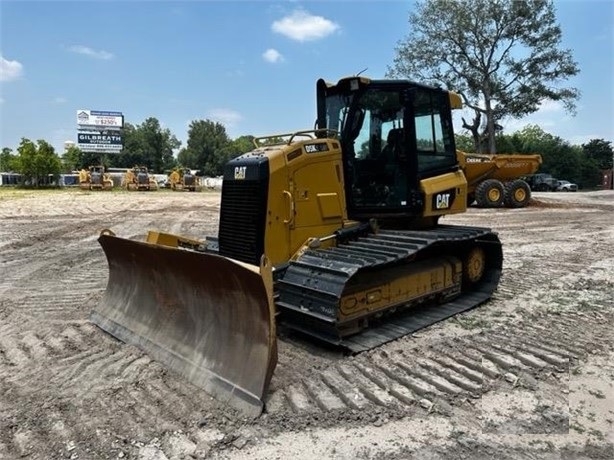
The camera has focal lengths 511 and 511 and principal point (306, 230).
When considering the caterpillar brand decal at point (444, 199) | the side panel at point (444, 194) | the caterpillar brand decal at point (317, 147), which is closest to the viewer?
the caterpillar brand decal at point (317, 147)

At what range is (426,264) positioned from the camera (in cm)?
570

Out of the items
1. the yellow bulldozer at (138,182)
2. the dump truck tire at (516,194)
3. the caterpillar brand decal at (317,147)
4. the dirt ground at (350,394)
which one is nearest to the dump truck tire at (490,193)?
the dump truck tire at (516,194)

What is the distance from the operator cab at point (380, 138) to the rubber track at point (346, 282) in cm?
42

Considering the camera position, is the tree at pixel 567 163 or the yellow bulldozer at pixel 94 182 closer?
the yellow bulldozer at pixel 94 182

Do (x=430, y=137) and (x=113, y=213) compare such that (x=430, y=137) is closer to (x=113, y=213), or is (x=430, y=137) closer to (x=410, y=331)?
(x=410, y=331)

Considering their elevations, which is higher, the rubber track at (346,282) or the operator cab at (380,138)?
the operator cab at (380,138)

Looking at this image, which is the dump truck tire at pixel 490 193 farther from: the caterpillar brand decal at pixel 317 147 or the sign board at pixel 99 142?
the sign board at pixel 99 142

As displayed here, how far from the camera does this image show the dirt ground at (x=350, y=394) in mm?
3004

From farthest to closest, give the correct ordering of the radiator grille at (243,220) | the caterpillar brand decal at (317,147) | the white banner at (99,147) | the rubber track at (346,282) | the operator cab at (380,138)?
the white banner at (99,147) < the operator cab at (380,138) < the caterpillar brand decal at (317,147) < the radiator grille at (243,220) < the rubber track at (346,282)

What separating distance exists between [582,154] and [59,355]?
62.1 meters

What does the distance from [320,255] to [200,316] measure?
1.27 m

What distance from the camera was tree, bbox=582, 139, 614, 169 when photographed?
6034 cm

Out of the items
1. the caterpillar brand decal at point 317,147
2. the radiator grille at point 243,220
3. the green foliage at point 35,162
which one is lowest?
the radiator grille at point 243,220

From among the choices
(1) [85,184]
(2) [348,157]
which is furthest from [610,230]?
(1) [85,184]
